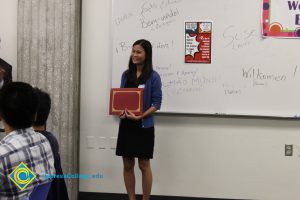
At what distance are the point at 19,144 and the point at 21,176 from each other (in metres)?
0.12

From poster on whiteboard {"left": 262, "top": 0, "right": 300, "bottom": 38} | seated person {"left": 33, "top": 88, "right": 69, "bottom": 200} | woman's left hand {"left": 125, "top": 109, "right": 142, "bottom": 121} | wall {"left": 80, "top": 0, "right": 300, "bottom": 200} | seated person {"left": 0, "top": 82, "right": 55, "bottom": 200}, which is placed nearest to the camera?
seated person {"left": 0, "top": 82, "right": 55, "bottom": 200}

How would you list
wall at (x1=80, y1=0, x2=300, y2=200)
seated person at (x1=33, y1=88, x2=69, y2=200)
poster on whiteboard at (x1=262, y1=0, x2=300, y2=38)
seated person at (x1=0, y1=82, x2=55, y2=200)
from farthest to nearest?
1. wall at (x1=80, y1=0, x2=300, y2=200)
2. poster on whiteboard at (x1=262, y1=0, x2=300, y2=38)
3. seated person at (x1=33, y1=88, x2=69, y2=200)
4. seated person at (x1=0, y1=82, x2=55, y2=200)

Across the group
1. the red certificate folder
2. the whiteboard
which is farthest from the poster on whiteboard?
the red certificate folder

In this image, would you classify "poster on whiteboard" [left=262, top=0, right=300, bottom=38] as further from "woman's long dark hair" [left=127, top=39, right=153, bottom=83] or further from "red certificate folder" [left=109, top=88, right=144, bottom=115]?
"red certificate folder" [left=109, top=88, right=144, bottom=115]

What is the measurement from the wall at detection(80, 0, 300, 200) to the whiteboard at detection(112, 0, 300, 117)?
12cm

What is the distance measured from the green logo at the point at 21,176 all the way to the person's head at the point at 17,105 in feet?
0.53

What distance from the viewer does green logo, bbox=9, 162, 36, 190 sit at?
1.24 m

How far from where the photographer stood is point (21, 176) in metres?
1.26

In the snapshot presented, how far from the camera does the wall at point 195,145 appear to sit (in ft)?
10.0

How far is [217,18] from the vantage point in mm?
2969

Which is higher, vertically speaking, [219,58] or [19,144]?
[219,58]

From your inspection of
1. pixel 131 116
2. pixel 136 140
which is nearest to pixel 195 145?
pixel 136 140

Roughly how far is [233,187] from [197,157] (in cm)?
42

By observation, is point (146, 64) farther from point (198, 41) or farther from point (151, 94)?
point (198, 41)
